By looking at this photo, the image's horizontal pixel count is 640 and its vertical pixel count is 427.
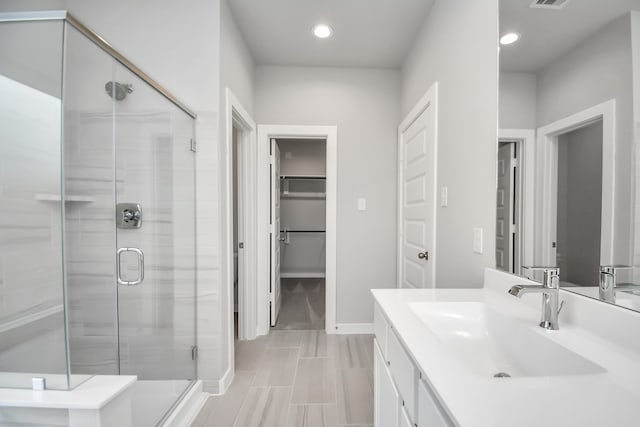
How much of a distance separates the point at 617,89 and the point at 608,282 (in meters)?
0.53

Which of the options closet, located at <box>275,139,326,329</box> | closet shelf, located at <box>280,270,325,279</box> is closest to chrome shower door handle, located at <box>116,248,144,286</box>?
closet, located at <box>275,139,326,329</box>

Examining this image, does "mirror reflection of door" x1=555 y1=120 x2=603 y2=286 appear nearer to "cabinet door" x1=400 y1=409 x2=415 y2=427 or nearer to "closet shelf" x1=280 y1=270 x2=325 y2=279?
"cabinet door" x1=400 y1=409 x2=415 y2=427

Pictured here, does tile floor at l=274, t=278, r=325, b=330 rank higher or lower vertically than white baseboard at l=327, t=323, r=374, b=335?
lower

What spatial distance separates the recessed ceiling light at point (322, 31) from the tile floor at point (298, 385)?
8.84 feet

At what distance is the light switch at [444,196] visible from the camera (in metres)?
1.60

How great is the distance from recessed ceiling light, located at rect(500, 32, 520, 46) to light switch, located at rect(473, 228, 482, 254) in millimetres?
828

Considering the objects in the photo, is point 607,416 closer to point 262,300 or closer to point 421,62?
point 421,62

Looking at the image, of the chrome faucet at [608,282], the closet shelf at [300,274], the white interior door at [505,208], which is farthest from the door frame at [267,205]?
the closet shelf at [300,274]

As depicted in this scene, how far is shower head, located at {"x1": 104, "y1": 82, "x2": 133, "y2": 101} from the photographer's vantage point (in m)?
1.32

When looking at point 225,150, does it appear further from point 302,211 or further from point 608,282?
point 302,211

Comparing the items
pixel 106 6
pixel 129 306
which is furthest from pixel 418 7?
pixel 129 306

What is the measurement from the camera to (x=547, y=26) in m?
0.93

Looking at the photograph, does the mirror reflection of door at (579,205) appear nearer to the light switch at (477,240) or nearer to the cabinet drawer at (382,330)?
the light switch at (477,240)

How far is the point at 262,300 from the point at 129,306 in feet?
4.25
